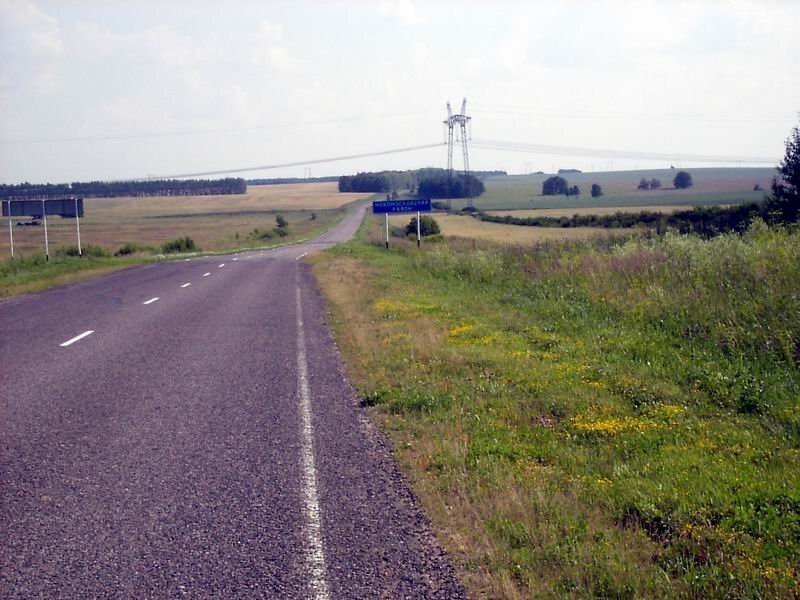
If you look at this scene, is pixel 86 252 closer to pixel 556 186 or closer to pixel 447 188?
pixel 447 188

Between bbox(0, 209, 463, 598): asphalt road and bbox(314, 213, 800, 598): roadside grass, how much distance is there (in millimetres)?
464

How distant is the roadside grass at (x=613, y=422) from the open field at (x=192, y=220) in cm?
4801

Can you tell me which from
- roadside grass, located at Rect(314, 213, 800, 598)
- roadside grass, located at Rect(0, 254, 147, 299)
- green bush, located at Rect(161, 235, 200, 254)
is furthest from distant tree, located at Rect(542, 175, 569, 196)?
roadside grass, located at Rect(314, 213, 800, 598)

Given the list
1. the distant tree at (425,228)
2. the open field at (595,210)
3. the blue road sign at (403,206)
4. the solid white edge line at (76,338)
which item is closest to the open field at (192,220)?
the distant tree at (425,228)

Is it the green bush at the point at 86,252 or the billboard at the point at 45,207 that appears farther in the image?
the green bush at the point at 86,252

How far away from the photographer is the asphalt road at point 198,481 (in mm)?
4887

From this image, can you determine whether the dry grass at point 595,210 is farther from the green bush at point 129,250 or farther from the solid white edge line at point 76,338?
the solid white edge line at point 76,338

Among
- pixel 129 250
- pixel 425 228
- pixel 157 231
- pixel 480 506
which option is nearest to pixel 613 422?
pixel 480 506

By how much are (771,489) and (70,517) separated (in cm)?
484

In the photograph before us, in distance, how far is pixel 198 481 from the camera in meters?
6.61

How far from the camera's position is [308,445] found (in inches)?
304

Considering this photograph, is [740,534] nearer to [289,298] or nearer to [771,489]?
[771,489]

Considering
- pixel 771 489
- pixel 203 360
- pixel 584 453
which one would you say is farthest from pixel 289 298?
pixel 771 489

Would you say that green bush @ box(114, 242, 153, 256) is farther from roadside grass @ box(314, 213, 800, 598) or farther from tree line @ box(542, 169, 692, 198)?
tree line @ box(542, 169, 692, 198)
